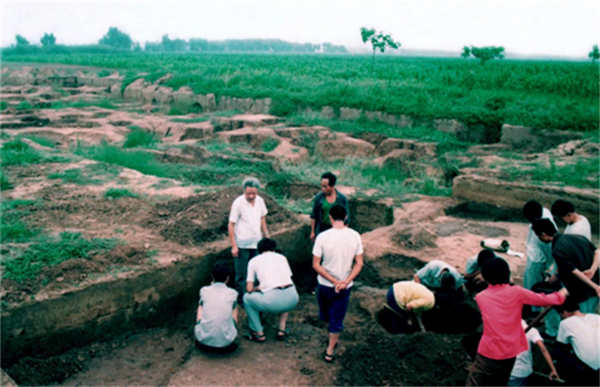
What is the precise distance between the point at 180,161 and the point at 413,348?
7.72 metres

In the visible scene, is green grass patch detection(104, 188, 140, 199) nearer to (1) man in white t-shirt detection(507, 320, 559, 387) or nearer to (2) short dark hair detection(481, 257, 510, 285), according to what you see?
(2) short dark hair detection(481, 257, 510, 285)

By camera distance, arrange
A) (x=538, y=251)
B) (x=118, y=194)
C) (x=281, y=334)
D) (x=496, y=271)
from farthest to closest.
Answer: (x=118, y=194), (x=281, y=334), (x=538, y=251), (x=496, y=271)

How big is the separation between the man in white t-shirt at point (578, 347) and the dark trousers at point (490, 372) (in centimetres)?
60

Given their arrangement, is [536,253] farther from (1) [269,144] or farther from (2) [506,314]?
(1) [269,144]

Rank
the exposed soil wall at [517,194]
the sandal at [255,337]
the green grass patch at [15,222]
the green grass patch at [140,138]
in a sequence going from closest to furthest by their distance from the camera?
the sandal at [255,337]
the green grass patch at [15,222]
the exposed soil wall at [517,194]
the green grass patch at [140,138]

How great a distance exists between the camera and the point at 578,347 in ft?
10.9

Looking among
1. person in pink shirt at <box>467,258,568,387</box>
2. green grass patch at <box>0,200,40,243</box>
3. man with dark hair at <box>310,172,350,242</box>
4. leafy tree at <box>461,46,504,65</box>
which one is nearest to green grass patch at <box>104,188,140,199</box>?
green grass patch at <box>0,200,40,243</box>

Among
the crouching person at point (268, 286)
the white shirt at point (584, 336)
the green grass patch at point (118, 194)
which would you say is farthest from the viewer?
the green grass patch at point (118, 194)

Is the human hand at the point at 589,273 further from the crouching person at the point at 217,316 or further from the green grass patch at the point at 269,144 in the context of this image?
the green grass patch at the point at 269,144

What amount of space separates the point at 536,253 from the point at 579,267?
719 mm

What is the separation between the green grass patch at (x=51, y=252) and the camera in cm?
423

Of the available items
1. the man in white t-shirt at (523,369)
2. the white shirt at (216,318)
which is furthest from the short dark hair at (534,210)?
the white shirt at (216,318)

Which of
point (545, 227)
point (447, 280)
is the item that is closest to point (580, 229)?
point (545, 227)

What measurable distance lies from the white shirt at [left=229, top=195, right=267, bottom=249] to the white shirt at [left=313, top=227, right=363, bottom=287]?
1.11 metres
